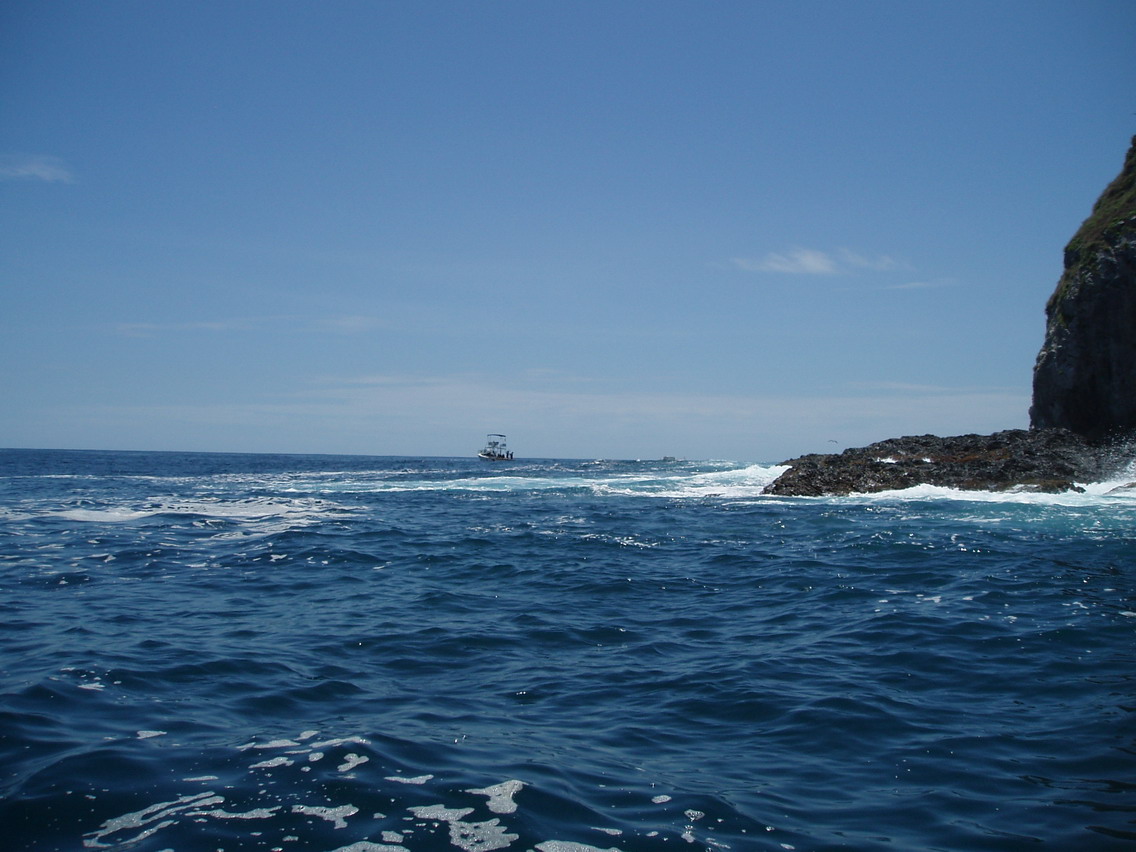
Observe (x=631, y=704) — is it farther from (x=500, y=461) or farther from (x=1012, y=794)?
(x=500, y=461)

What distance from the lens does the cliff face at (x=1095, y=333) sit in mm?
34625

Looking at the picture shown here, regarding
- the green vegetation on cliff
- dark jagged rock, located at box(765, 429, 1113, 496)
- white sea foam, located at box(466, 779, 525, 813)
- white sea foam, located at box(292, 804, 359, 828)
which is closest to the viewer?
white sea foam, located at box(292, 804, 359, 828)

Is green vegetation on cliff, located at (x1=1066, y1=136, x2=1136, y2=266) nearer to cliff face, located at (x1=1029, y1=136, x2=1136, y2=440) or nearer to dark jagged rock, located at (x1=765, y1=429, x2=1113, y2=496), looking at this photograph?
cliff face, located at (x1=1029, y1=136, x2=1136, y2=440)

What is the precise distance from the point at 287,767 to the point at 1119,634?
9805 mm

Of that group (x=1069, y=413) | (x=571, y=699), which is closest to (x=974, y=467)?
(x=1069, y=413)

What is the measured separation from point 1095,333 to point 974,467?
12.6 m

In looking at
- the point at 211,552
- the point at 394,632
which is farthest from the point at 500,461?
the point at 394,632

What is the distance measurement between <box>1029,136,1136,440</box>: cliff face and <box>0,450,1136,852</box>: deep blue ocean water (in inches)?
970

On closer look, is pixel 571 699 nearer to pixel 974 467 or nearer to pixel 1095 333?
pixel 974 467

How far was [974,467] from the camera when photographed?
30.4 meters

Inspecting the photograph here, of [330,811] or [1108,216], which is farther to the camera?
[1108,216]

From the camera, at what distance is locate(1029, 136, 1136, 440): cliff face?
3462 cm

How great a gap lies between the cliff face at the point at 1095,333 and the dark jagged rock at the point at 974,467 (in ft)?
9.09

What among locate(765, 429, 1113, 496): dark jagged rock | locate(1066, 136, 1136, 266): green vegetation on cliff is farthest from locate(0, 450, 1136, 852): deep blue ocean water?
locate(1066, 136, 1136, 266): green vegetation on cliff
